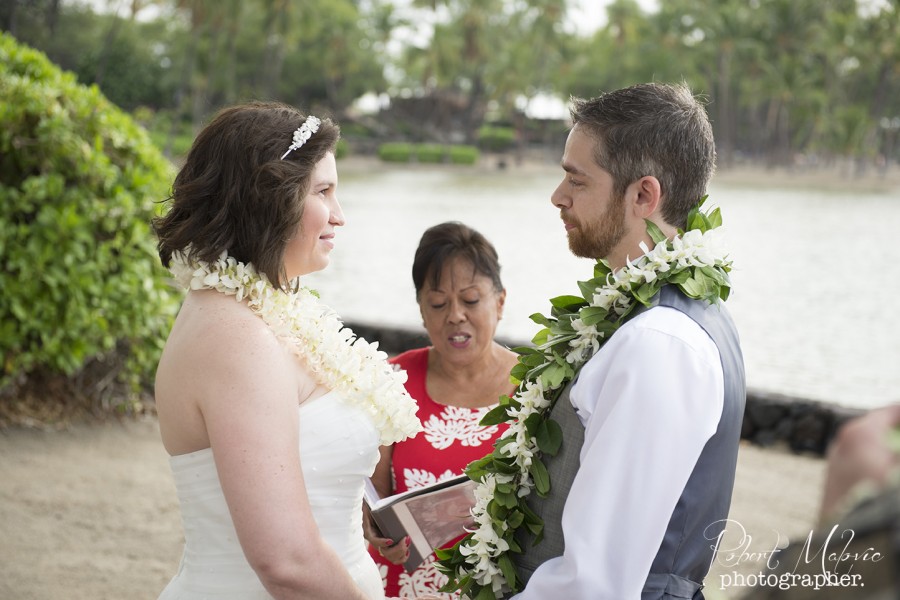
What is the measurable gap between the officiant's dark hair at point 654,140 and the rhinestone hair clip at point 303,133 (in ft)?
2.17

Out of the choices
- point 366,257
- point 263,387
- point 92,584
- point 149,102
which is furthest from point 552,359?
point 149,102

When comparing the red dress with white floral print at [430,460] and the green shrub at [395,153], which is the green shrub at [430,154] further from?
the red dress with white floral print at [430,460]

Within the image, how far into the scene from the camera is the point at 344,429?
2.22 m

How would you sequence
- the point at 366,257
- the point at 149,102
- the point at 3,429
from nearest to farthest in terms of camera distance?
1. the point at 3,429
2. the point at 366,257
3. the point at 149,102

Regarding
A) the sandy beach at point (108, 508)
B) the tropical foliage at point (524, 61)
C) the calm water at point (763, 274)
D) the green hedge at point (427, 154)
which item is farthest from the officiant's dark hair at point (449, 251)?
the green hedge at point (427, 154)

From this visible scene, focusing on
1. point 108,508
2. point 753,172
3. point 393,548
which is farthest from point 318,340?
point 753,172

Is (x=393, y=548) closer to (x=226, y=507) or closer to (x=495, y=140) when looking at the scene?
(x=226, y=507)

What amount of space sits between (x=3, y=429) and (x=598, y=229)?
5.35m

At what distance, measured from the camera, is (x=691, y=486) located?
2004mm

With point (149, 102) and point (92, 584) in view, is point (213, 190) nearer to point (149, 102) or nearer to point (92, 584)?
point (92, 584)

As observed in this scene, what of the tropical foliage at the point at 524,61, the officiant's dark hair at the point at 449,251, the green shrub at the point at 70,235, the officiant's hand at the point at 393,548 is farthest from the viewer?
the tropical foliage at the point at 524,61

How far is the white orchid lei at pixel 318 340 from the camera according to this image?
215 centimetres

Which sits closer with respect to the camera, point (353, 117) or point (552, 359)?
point (552, 359)

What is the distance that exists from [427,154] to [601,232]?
60.5 m
